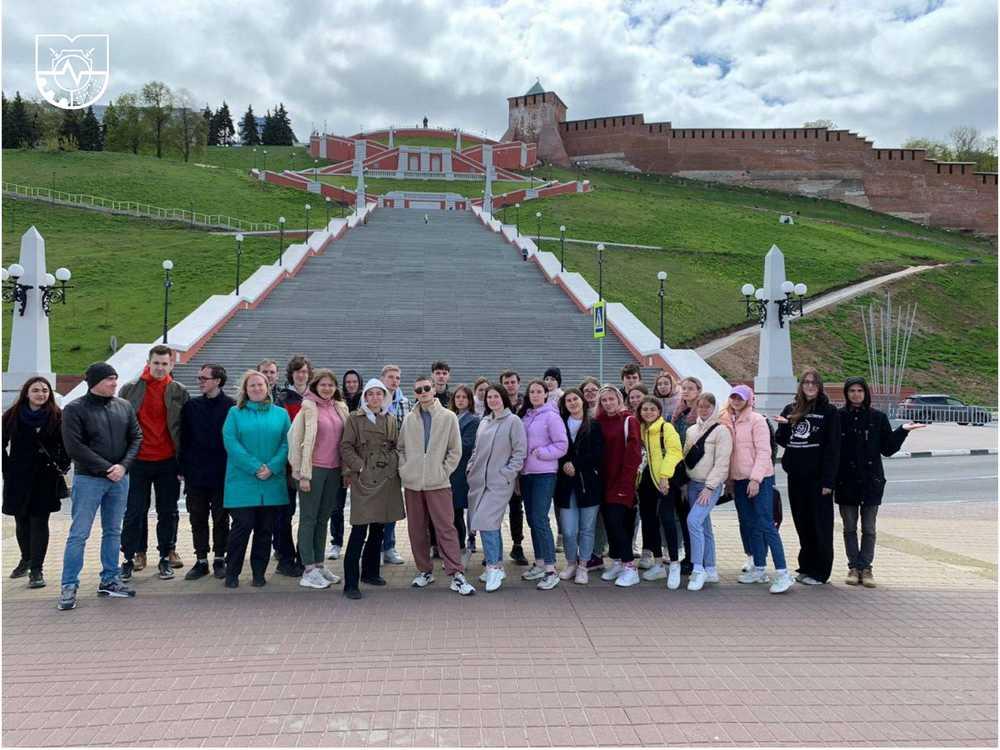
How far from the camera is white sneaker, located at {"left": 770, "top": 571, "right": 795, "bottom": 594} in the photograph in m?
5.29

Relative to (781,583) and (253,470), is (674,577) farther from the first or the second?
(253,470)

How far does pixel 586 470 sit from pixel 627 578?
87cm

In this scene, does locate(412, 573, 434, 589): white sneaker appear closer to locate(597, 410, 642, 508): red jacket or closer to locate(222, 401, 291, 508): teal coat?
locate(222, 401, 291, 508): teal coat

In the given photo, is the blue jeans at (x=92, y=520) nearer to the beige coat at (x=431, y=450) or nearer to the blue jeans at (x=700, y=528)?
the beige coat at (x=431, y=450)

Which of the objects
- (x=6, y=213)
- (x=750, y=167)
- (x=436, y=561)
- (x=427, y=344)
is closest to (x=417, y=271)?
(x=427, y=344)

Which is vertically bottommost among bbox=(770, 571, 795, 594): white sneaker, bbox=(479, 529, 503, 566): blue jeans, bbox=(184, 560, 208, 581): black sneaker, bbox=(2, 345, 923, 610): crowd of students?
bbox=(184, 560, 208, 581): black sneaker

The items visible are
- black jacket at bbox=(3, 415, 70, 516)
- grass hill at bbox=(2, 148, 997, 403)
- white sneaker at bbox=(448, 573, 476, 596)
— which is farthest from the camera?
grass hill at bbox=(2, 148, 997, 403)

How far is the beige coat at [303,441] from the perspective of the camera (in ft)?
17.4

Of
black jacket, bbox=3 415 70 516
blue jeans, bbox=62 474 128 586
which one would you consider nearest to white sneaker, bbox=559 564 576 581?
blue jeans, bbox=62 474 128 586

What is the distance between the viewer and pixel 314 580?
5359 millimetres

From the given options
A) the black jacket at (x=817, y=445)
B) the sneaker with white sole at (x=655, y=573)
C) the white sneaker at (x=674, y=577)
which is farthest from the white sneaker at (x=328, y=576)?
the black jacket at (x=817, y=445)

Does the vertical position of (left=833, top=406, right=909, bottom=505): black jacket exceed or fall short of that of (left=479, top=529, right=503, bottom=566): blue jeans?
it exceeds it

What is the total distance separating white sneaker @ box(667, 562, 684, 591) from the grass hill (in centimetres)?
1833

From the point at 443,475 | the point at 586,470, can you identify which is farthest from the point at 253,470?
the point at 586,470
